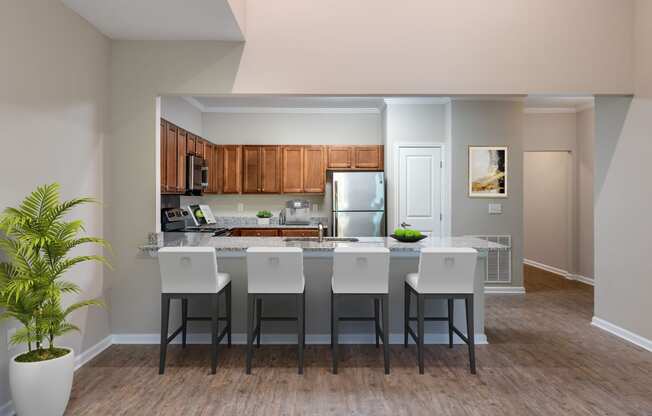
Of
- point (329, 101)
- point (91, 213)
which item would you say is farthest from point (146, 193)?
point (329, 101)

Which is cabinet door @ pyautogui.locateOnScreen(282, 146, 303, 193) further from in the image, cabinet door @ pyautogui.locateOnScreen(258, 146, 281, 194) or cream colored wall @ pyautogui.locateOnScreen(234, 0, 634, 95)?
cream colored wall @ pyautogui.locateOnScreen(234, 0, 634, 95)

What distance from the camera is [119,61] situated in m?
3.70

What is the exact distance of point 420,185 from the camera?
5867 mm

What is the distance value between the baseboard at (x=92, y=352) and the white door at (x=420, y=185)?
3.87 meters

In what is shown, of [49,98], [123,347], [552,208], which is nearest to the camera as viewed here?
[49,98]

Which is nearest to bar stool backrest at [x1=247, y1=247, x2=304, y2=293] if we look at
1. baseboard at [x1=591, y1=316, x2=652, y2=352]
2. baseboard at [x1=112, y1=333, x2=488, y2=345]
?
baseboard at [x1=112, y1=333, x2=488, y2=345]

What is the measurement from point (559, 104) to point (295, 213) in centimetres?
427

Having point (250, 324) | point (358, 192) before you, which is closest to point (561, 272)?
point (358, 192)

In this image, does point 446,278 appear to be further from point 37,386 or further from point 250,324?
point 37,386

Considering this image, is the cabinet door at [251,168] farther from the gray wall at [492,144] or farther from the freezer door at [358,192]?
the gray wall at [492,144]

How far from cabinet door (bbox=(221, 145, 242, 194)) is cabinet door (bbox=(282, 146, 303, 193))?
684 millimetres

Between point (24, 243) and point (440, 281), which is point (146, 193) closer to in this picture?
point (24, 243)

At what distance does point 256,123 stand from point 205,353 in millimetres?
4039

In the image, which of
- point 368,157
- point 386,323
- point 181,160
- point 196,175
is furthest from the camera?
point 368,157
